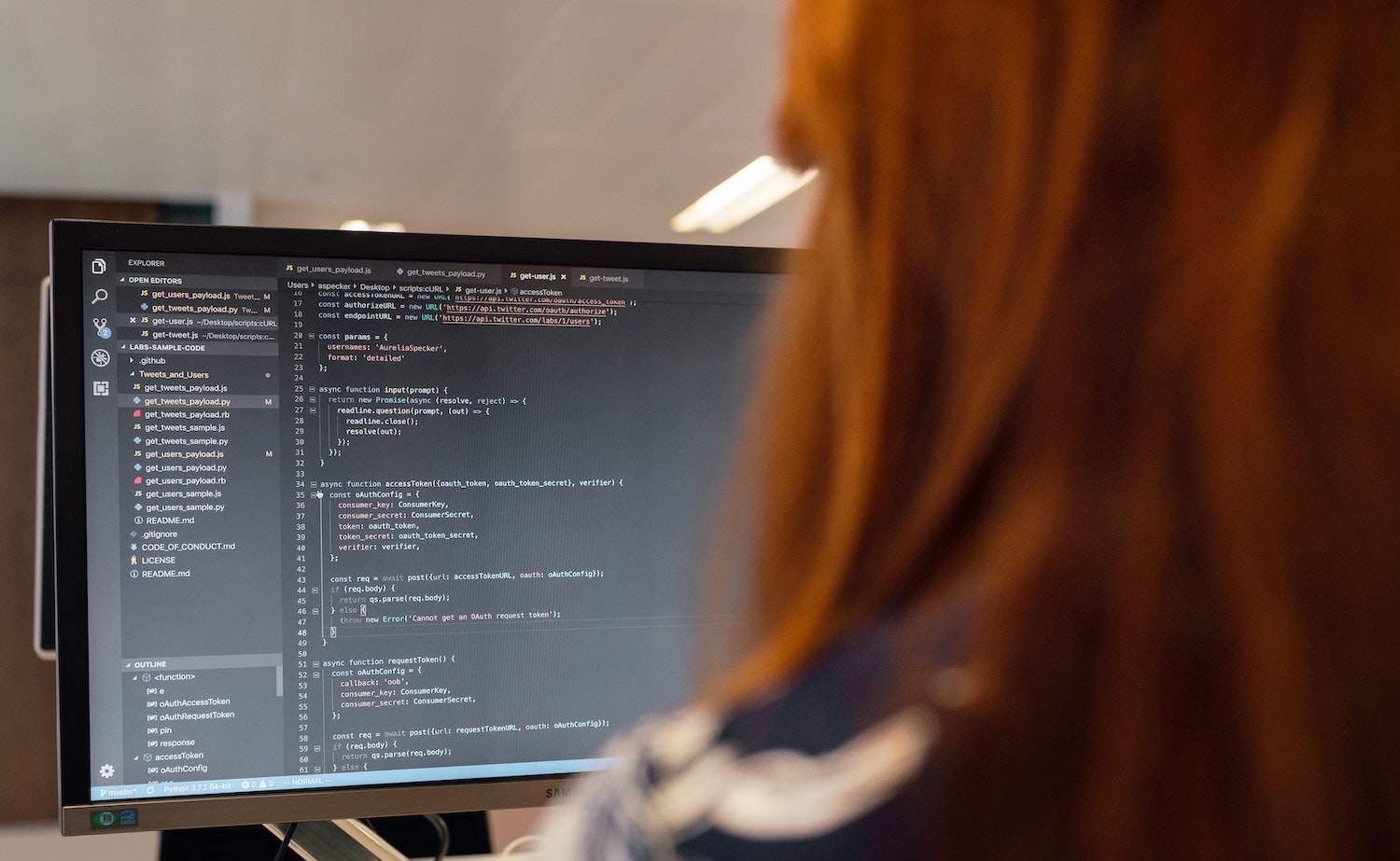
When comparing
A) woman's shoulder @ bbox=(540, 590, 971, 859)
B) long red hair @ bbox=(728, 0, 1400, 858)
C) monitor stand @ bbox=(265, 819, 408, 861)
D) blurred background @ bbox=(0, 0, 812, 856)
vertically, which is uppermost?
blurred background @ bbox=(0, 0, 812, 856)

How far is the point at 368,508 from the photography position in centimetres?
64

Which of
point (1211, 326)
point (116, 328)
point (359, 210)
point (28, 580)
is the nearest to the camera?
point (1211, 326)

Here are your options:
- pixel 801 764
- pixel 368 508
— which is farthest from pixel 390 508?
pixel 801 764

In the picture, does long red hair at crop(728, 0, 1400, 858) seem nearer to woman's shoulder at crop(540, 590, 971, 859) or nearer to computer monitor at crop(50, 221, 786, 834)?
woman's shoulder at crop(540, 590, 971, 859)

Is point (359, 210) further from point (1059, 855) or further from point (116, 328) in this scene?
point (1059, 855)

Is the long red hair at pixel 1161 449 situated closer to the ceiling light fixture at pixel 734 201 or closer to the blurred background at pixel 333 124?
the blurred background at pixel 333 124

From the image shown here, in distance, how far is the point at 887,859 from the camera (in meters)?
0.27

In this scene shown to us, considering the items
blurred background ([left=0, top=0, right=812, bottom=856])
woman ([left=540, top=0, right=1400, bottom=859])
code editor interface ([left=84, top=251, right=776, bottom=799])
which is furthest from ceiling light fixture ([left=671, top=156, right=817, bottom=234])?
woman ([left=540, top=0, right=1400, bottom=859])

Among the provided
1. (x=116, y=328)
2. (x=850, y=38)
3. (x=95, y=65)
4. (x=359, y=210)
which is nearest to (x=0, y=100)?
(x=95, y=65)

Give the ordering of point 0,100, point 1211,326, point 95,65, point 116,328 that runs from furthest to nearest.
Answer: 1. point 0,100
2. point 95,65
3. point 116,328
4. point 1211,326

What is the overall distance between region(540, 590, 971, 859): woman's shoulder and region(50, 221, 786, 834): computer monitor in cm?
37

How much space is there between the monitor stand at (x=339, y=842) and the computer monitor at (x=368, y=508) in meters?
0.08

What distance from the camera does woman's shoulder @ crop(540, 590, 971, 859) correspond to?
0.27 m

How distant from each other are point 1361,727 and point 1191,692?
5cm
